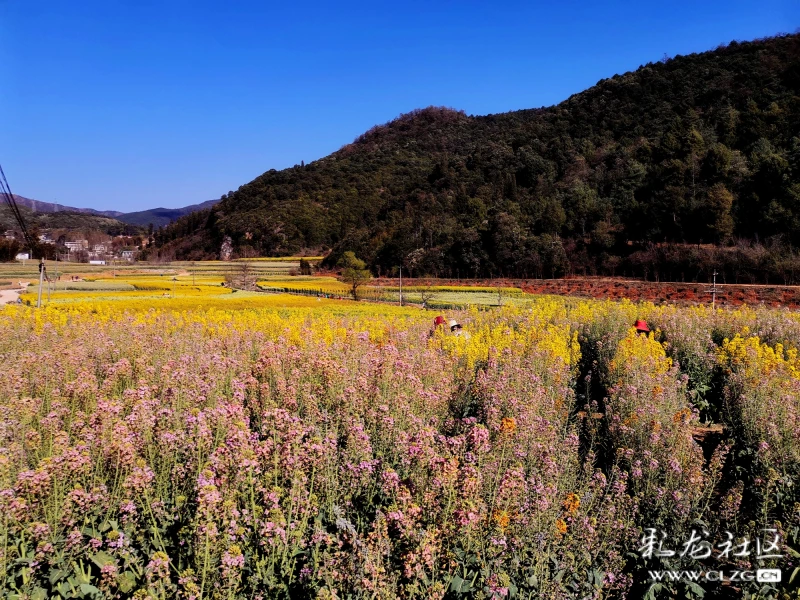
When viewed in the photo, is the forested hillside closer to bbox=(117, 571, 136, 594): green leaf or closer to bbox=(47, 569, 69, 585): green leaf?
bbox=(117, 571, 136, 594): green leaf

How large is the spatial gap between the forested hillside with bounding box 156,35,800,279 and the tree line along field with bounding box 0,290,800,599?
3728 centimetres

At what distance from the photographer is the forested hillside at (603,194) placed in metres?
43.3

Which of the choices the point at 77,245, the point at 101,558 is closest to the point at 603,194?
the point at 101,558

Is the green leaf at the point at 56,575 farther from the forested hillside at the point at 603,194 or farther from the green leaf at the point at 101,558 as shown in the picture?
the forested hillside at the point at 603,194

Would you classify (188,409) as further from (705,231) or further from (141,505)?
(705,231)

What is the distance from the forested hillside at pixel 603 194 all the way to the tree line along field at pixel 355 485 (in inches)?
1468

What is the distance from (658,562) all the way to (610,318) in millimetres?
9395

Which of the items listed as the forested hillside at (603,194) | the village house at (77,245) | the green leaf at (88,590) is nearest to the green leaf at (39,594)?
the green leaf at (88,590)

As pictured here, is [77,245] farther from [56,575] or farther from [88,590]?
[88,590]

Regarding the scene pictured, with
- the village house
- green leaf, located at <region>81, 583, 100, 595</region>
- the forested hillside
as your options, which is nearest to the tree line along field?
green leaf, located at <region>81, 583, 100, 595</region>

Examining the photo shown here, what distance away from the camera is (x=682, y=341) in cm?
1049

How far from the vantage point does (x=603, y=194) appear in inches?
2245

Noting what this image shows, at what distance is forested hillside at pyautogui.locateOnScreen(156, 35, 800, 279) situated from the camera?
4331 centimetres

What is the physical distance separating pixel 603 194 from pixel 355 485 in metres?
59.4
